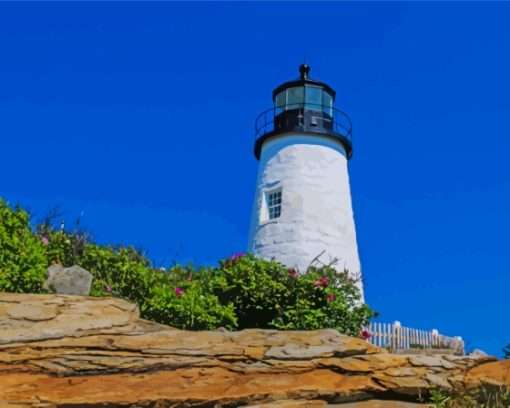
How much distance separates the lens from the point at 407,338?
22.8 m

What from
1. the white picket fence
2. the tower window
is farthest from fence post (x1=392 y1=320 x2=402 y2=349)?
the tower window

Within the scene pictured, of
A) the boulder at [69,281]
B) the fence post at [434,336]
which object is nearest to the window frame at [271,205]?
the fence post at [434,336]

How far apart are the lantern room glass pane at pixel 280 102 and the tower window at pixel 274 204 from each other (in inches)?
132

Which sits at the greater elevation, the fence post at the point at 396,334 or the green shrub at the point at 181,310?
the fence post at the point at 396,334

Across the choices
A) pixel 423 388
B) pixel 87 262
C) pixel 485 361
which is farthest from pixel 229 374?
pixel 87 262

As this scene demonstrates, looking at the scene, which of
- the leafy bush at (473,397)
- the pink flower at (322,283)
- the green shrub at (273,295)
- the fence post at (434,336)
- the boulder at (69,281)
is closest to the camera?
the leafy bush at (473,397)

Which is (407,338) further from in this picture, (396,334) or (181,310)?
(181,310)

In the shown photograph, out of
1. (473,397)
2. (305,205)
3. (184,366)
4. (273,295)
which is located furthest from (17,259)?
(305,205)

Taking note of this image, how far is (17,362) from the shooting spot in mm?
7770

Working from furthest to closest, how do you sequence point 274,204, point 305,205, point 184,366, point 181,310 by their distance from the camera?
1. point 274,204
2. point 305,205
3. point 181,310
4. point 184,366

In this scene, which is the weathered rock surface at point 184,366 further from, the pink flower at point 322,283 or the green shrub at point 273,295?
the pink flower at point 322,283

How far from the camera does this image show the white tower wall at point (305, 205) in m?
20.1

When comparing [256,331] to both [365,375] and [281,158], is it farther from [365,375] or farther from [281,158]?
[281,158]

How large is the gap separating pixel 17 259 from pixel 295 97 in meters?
14.3
